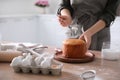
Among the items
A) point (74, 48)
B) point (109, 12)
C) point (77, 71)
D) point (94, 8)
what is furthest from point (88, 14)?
point (77, 71)

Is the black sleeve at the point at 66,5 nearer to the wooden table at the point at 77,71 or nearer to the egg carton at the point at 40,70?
the wooden table at the point at 77,71

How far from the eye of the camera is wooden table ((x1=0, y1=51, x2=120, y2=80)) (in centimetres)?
105

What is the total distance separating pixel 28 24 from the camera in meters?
3.61

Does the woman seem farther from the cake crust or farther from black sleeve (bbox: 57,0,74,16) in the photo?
the cake crust

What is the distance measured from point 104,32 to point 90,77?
0.78 metres

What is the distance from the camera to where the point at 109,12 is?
1.49 metres

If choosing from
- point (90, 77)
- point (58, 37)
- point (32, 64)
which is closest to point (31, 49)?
point (32, 64)

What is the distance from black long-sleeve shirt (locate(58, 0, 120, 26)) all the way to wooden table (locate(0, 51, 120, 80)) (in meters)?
0.35

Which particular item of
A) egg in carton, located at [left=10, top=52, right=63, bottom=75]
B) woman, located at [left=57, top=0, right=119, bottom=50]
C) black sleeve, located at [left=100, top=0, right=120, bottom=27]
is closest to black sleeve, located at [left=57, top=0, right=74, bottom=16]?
woman, located at [left=57, top=0, right=119, bottom=50]

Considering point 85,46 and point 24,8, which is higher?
point 24,8

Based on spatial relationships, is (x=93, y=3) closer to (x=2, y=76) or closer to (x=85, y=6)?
(x=85, y=6)

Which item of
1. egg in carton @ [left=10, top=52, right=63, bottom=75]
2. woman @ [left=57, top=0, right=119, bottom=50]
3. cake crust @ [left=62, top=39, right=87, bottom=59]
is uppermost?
woman @ [left=57, top=0, right=119, bottom=50]

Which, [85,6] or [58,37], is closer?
[85,6]

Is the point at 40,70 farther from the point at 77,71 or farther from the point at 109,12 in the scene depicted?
the point at 109,12
